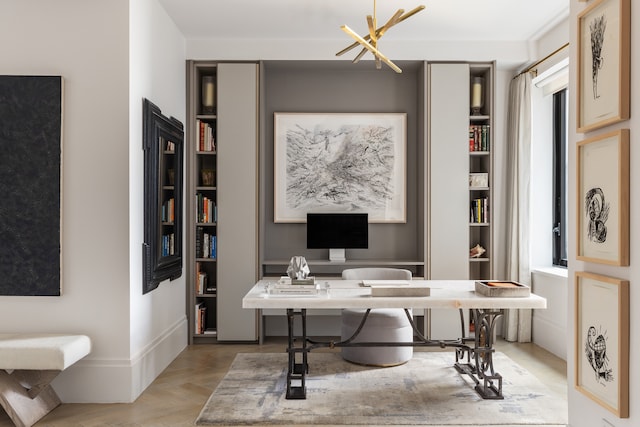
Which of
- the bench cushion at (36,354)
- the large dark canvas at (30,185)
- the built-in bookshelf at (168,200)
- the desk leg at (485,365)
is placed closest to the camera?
Result: the bench cushion at (36,354)

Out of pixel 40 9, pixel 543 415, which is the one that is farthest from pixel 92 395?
pixel 543 415

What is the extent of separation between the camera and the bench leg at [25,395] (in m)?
3.04

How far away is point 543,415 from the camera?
322 centimetres

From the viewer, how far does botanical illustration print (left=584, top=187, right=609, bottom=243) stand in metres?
1.95

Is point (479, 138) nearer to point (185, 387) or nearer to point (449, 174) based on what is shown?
point (449, 174)

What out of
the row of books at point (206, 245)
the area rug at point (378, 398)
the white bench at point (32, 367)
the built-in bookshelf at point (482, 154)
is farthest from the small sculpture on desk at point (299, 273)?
the built-in bookshelf at point (482, 154)

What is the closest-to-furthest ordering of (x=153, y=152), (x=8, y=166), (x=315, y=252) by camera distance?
(x=8, y=166) < (x=153, y=152) < (x=315, y=252)

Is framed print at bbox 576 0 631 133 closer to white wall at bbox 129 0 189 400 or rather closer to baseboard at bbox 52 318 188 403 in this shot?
white wall at bbox 129 0 189 400

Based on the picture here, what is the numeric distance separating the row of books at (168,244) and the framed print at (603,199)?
3.10m

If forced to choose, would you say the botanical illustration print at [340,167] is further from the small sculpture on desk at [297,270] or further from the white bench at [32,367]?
the white bench at [32,367]

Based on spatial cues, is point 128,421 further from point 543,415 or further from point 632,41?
point 632,41

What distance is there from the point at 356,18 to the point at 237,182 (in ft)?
6.07

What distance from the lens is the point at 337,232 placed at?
5.27m

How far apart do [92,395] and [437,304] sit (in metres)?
2.30
